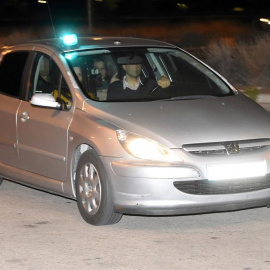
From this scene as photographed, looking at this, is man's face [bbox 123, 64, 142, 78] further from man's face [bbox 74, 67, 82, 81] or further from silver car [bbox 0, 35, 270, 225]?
man's face [bbox 74, 67, 82, 81]

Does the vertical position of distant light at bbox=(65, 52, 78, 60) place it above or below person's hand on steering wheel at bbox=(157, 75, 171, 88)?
above

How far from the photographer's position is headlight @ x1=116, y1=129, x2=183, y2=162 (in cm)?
685

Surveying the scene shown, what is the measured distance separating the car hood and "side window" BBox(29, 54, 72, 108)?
1.85ft

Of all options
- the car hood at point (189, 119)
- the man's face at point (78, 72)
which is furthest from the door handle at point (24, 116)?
the car hood at point (189, 119)

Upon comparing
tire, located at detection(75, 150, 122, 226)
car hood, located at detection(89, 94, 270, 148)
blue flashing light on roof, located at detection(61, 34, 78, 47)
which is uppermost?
blue flashing light on roof, located at detection(61, 34, 78, 47)

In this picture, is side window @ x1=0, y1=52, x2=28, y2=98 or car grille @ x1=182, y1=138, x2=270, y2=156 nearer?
car grille @ x1=182, y1=138, x2=270, y2=156

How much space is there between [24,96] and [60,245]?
6.74 ft

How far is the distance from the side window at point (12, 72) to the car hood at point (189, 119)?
1.34 m

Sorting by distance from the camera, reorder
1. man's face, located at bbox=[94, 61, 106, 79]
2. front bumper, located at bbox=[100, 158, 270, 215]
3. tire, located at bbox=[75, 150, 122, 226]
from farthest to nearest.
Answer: man's face, located at bbox=[94, 61, 106, 79] < tire, located at bbox=[75, 150, 122, 226] < front bumper, located at bbox=[100, 158, 270, 215]

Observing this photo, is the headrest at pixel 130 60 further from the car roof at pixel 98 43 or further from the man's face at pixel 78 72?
the man's face at pixel 78 72

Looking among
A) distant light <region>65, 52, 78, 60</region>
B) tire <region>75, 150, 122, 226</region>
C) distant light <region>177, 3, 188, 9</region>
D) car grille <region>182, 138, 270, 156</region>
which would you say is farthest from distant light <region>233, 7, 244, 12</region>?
car grille <region>182, 138, 270, 156</region>

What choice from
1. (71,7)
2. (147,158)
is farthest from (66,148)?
(71,7)

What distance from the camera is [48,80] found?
8.30 m

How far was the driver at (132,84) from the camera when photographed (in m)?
7.92
